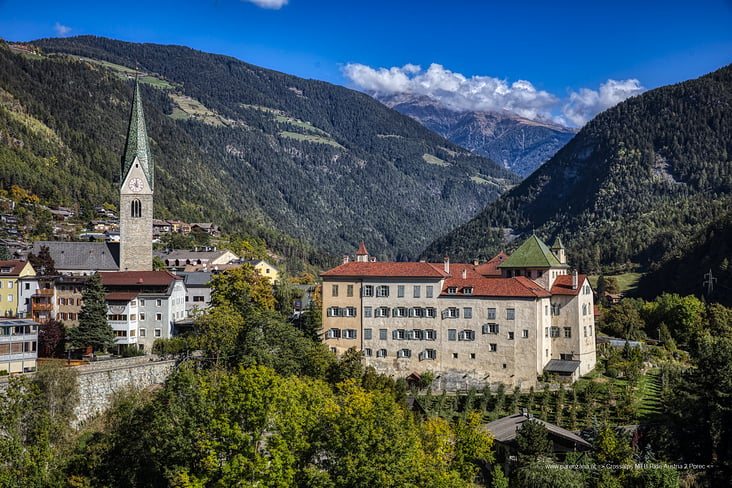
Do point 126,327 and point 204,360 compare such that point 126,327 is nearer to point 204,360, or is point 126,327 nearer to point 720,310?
point 204,360

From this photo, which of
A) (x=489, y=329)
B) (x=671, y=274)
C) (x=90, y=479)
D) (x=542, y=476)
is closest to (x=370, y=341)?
(x=489, y=329)

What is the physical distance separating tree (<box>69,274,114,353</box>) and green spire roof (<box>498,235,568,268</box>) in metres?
51.0

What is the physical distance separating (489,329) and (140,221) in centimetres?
6286

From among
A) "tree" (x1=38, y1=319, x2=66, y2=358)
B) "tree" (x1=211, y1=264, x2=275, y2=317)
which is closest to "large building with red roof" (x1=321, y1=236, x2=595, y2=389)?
"tree" (x1=211, y1=264, x2=275, y2=317)

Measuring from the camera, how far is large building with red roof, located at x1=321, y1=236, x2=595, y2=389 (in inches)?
3578

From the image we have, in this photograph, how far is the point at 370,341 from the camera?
3767 inches

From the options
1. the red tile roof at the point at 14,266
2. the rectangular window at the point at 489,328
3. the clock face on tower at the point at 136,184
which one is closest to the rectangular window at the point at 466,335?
the rectangular window at the point at 489,328

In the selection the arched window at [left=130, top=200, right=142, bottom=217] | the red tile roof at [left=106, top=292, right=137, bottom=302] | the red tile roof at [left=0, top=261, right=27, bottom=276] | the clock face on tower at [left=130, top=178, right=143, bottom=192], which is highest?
the clock face on tower at [left=130, top=178, right=143, bottom=192]

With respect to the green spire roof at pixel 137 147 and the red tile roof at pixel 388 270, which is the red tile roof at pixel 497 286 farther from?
the green spire roof at pixel 137 147

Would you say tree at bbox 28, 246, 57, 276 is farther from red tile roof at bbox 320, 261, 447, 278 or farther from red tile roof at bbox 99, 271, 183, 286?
red tile roof at bbox 320, 261, 447, 278

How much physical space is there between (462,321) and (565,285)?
14551 mm

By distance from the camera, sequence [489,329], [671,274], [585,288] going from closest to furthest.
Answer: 1. [489,329]
2. [585,288]
3. [671,274]

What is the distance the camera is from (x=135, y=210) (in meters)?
125

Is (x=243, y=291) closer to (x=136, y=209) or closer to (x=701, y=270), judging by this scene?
(x=136, y=209)
